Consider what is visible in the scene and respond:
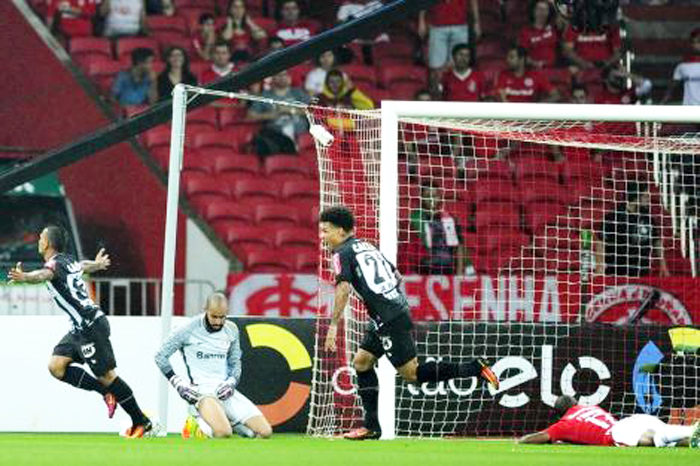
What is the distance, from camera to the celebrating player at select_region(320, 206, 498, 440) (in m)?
12.4

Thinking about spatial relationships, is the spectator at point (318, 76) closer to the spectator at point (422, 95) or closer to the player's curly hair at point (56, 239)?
the spectator at point (422, 95)

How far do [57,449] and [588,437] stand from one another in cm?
393

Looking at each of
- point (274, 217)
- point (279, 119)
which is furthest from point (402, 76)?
point (274, 217)

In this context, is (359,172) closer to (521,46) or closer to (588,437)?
(588,437)

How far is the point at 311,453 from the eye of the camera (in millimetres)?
10680

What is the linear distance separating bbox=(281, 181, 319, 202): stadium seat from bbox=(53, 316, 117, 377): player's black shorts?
637 cm

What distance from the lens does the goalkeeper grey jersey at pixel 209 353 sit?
46.0ft

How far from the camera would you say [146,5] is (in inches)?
845

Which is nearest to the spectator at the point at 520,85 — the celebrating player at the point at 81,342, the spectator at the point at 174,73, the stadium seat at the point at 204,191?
the stadium seat at the point at 204,191

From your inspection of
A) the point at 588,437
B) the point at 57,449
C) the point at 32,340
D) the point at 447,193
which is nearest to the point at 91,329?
the point at 32,340

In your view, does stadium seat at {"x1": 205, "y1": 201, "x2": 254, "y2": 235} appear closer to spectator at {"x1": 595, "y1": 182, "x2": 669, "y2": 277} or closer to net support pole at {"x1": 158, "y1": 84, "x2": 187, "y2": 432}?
spectator at {"x1": 595, "y1": 182, "x2": 669, "y2": 277}

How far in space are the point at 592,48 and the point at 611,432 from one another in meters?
10.2

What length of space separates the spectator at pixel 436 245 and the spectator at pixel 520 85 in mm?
3401

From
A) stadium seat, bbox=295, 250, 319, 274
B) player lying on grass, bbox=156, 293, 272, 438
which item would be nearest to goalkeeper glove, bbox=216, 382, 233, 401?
player lying on grass, bbox=156, 293, 272, 438
